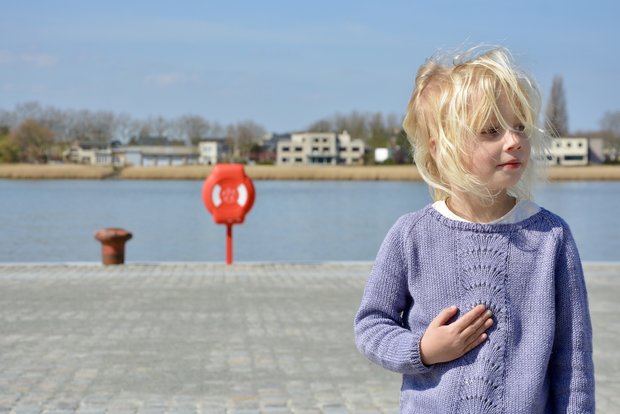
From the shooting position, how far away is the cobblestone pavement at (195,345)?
6062 mm

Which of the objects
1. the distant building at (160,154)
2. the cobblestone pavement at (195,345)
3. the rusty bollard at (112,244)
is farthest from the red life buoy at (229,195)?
the distant building at (160,154)

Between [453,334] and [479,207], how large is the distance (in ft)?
0.96

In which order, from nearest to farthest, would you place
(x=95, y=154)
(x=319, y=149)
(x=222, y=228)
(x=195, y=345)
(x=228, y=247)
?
(x=195, y=345), (x=228, y=247), (x=222, y=228), (x=95, y=154), (x=319, y=149)

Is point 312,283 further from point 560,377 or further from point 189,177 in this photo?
point 189,177

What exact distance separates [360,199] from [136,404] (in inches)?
1865

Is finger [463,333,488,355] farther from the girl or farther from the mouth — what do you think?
the mouth

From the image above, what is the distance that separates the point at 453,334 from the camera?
224 cm

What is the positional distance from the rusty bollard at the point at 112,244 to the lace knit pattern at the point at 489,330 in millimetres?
11695

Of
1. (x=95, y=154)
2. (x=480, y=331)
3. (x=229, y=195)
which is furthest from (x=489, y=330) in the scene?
(x=95, y=154)

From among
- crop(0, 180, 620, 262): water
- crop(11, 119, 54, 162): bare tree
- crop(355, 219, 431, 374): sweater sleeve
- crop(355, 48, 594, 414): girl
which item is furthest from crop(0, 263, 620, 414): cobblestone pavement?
crop(11, 119, 54, 162): bare tree

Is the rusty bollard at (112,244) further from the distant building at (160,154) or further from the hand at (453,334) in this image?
the distant building at (160,154)

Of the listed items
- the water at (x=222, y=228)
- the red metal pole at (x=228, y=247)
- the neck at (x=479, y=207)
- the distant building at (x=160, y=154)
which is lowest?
the distant building at (x=160, y=154)

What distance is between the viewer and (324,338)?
8.20 m

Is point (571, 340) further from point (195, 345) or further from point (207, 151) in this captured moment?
point (207, 151)
